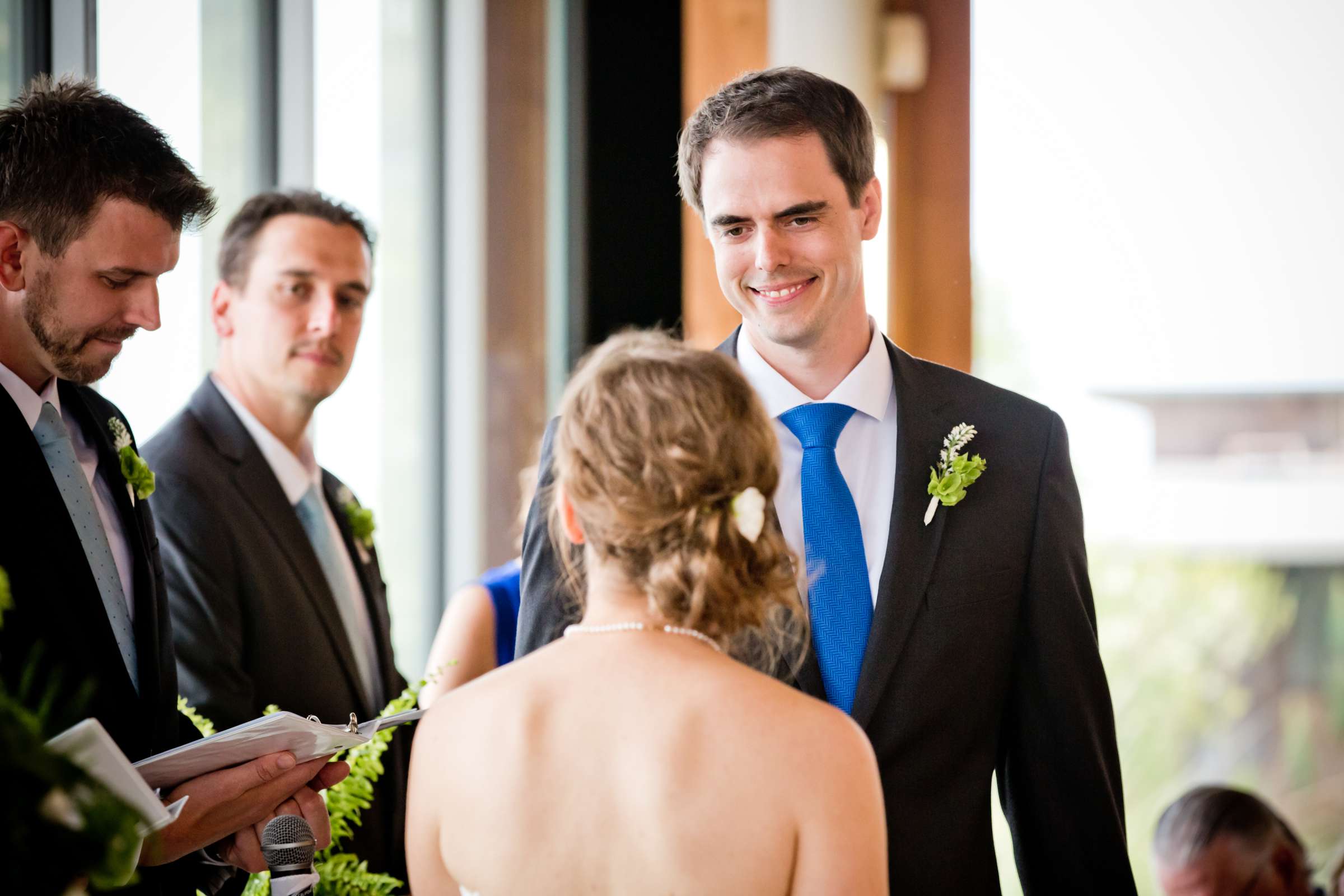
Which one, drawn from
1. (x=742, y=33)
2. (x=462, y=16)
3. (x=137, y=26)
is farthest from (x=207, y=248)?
(x=742, y=33)

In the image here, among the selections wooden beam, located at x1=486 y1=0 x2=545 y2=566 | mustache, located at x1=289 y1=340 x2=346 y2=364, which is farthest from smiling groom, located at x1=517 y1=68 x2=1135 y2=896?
wooden beam, located at x1=486 y1=0 x2=545 y2=566

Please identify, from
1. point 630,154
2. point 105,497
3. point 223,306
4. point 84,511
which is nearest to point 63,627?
point 84,511

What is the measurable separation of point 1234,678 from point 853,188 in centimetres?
317

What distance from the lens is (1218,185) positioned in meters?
4.16

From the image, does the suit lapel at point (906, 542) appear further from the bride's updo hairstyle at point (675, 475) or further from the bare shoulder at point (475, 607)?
the bare shoulder at point (475, 607)

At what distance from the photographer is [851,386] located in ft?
6.62

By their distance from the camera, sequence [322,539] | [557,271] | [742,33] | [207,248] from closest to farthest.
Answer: [322,539]
[207,248]
[742,33]
[557,271]

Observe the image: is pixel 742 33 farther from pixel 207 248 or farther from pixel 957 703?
pixel 957 703

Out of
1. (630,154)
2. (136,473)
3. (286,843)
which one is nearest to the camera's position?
(286,843)

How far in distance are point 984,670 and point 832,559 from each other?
29 cm

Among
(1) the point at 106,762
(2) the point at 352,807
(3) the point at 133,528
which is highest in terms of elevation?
(3) the point at 133,528

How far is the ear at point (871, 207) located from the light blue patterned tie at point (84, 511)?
137 centimetres

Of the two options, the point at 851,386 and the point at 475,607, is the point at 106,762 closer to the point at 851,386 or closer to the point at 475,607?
the point at 851,386

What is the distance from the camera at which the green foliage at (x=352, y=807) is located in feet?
7.04
